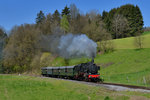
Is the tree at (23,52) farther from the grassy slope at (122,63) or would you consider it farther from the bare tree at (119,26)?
the bare tree at (119,26)

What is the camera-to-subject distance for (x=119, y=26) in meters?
97.2

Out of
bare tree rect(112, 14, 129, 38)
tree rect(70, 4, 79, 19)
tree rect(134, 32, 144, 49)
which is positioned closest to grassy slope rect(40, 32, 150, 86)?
tree rect(134, 32, 144, 49)

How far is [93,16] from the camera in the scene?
114750mm

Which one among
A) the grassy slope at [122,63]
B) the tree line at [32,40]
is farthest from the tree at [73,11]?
the grassy slope at [122,63]

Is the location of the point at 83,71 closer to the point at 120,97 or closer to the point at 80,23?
the point at 120,97

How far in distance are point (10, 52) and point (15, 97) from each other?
4672 cm

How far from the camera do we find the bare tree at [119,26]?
313 feet

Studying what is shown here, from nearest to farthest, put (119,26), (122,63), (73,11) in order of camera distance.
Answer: (122,63), (119,26), (73,11)

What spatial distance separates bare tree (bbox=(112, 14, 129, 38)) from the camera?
95.3 metres

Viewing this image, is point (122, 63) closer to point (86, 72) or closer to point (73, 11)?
point (86, 72)

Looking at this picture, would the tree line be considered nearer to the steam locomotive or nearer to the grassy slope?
the grassy slope

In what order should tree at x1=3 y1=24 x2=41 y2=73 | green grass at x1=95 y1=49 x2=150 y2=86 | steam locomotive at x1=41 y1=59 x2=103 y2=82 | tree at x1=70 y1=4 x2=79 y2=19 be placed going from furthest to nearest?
tree at x1=70 y1=4 x2=79 y2=19
tree at x1=3 y1=24 x2=41 y2=73
green grass at x1=95 y1=49 x2=150 y2=86
steam locomotive at x1=41 y1=59 x2=103 y2=82

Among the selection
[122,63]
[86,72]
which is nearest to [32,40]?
[122,63]

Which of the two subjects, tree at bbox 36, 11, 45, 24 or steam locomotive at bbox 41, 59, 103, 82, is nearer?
steam locomotive at bbox 41, 59, 103, 82
